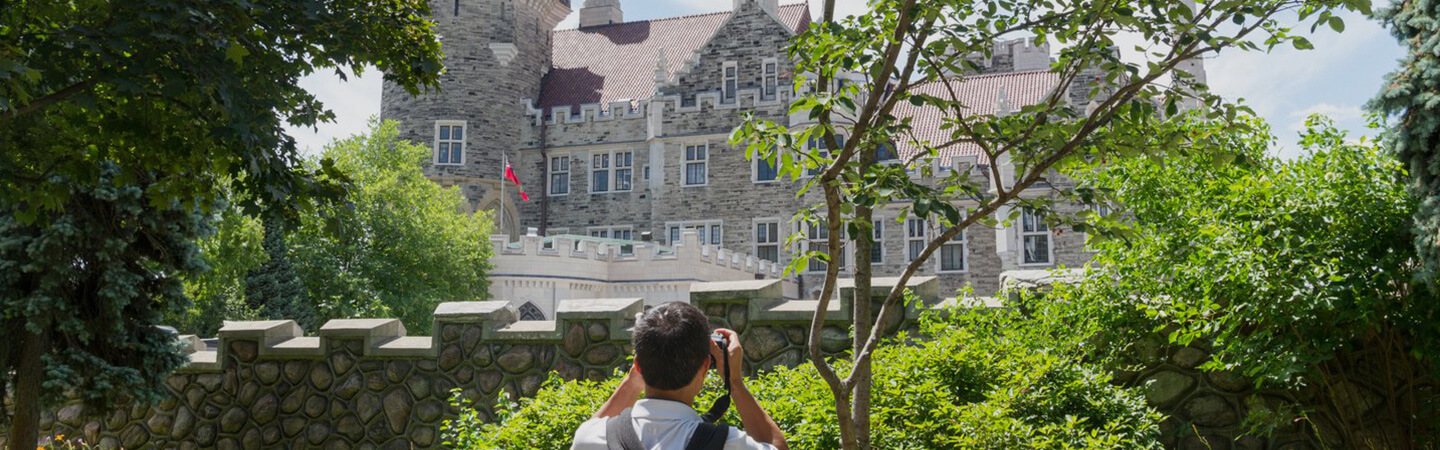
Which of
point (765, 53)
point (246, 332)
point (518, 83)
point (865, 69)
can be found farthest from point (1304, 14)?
point (518, 83)

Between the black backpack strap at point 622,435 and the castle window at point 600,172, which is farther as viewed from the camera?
the castle window at point 600,172

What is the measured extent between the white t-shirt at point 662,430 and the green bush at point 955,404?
266 cm

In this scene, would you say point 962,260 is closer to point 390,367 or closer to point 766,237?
point 766,237

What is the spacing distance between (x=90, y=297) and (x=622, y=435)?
963 cm

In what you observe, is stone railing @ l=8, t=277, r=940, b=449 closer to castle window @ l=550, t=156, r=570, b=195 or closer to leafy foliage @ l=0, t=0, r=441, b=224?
leafy foliage @ l=0, t=0, r=441, b=224

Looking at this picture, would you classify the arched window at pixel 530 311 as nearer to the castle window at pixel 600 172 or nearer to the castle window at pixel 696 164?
the castle window at pixel 696 164

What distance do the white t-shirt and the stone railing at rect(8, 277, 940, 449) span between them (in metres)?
5.00

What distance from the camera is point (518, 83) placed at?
40.5m

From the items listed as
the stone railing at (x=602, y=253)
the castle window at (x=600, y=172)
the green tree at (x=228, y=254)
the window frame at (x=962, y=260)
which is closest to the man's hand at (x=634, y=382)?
the green tree at (x=228, y=254)

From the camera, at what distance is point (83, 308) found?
10961 millimetres

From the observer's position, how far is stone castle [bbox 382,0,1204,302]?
36594mm

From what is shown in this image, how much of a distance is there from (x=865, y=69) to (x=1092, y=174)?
140 inches

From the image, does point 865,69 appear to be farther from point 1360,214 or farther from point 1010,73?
point 1010,73

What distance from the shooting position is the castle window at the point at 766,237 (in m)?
37.6
